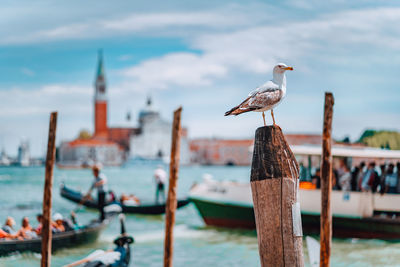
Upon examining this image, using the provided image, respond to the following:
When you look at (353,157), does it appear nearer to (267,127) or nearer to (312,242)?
(312,242)

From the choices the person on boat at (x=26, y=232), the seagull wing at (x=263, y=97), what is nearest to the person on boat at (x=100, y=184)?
the person on boat at (x=26, y=232)

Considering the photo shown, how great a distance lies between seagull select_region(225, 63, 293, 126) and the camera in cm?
333

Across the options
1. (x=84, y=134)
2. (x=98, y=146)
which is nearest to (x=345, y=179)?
(x=98, y=146)

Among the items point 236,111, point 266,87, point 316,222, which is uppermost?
point 266,87

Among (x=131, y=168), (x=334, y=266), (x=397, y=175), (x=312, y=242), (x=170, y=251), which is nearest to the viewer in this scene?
(x=170, y=251)

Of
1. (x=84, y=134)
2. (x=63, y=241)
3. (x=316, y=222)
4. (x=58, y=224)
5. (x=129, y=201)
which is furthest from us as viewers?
(x=84, y=134)

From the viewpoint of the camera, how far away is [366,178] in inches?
313

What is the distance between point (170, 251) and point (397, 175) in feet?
15.5

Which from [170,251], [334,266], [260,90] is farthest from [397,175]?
[260,90]

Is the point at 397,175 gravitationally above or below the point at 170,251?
above

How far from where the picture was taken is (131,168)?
78.9 meters

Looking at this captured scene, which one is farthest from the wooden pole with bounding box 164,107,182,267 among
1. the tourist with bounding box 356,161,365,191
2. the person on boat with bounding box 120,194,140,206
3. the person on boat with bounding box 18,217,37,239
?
the person on boat with bounding box 120,194,140,206

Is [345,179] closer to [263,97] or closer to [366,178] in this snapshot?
[366,178]

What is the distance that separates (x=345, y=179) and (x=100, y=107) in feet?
254
